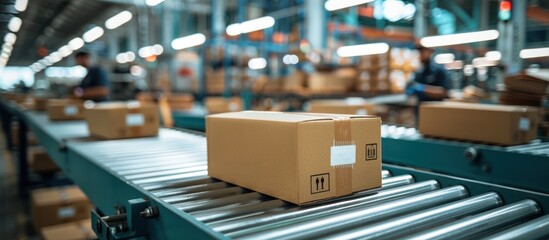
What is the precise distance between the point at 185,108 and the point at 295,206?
276 inches

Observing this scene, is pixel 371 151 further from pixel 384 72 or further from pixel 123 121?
pixel 384 72

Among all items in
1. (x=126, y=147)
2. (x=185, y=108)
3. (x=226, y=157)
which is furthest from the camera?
(x=185, y=108)

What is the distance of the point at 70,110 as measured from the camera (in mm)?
5125

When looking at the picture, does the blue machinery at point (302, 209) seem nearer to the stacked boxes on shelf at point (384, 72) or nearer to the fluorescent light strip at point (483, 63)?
the fluorescent light strip at point (483, 63)

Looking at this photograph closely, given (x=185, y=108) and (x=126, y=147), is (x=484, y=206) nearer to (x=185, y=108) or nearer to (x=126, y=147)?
(x=126, y=147)

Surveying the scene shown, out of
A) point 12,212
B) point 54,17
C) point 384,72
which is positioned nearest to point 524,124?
point 12,212

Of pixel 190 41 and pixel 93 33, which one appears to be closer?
pixel 190 41

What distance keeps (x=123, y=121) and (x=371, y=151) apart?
7.21ft

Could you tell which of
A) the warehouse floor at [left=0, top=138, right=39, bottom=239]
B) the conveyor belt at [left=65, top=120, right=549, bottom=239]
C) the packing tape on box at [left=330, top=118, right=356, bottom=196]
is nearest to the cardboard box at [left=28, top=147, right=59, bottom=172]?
the warehouse floor at [left=0, top=138, right=39, bottom=239]

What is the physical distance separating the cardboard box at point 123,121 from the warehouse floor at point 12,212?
1690 mm

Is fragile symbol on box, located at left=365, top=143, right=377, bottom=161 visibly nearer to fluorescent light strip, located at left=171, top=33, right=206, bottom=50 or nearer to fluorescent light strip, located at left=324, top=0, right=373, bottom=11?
fluorescent light strip, located at left=324, top=0, right=373, bottom=11

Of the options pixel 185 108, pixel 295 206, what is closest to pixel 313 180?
pixel 295 206

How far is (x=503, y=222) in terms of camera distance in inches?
49.4

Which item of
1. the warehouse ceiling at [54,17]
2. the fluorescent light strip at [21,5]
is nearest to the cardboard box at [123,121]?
the warehouse ceiling at [54,17]
